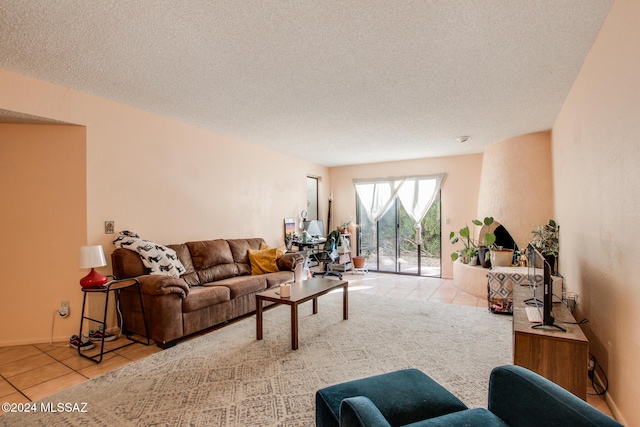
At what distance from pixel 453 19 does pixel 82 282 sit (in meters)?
3.77

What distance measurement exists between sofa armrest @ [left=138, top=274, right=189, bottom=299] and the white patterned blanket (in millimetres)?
275

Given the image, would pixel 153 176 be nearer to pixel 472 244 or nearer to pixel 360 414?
pixel 360 414

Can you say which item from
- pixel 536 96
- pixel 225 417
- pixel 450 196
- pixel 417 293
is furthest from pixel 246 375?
pixel 450 196

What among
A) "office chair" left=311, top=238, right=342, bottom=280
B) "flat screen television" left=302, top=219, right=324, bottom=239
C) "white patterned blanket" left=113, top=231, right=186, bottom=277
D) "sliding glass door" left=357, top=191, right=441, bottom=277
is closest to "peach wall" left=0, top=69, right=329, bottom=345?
"white patterned blanket" left=113, top=231, right=186, bottom=277

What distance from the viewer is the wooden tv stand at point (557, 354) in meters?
1.97

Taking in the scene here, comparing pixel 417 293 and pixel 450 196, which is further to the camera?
pixel 450 196

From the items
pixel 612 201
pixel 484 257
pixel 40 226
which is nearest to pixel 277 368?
pixel 612 201

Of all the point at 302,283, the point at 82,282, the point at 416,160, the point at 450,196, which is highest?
the point at 416,160

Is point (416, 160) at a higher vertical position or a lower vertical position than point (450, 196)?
higher

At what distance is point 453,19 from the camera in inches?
81.0

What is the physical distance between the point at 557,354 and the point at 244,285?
316cm

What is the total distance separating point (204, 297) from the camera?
335 centimetres

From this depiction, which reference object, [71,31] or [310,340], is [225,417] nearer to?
[310,340]

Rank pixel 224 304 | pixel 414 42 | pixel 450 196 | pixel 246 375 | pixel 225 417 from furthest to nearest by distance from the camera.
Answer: pixel 450 196 → pixel 224 304 → pixel 246 375 → pixel 414 42 → pixel 225 417
